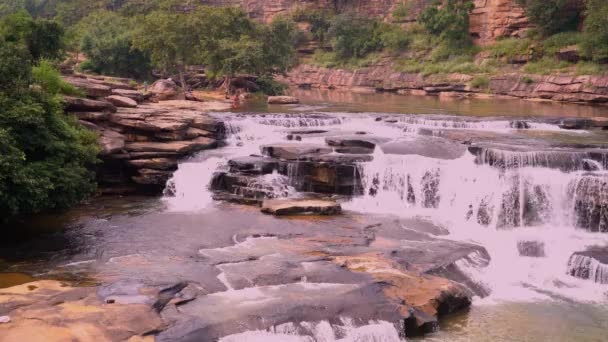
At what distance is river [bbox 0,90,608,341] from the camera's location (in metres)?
9.96

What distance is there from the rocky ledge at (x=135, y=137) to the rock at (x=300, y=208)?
421 cm

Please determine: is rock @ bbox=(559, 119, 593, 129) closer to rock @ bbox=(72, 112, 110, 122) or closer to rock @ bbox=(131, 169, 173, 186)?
rock @ bbox=(131, 169, 173, 186)

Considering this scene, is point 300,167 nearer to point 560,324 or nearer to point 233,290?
point 233,290

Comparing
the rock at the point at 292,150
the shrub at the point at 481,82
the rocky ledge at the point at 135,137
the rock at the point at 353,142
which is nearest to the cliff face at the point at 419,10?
the shrub at the point at 481,82

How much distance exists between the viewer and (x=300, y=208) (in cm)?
1574

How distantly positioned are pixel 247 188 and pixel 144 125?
4.28m

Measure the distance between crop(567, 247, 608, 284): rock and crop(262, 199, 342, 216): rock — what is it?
5.81 m

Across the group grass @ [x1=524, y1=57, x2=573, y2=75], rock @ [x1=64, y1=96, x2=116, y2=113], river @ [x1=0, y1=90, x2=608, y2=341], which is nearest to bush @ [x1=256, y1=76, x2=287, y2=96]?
grass @ [x1=524, y1=57, x2=573, y2=75]

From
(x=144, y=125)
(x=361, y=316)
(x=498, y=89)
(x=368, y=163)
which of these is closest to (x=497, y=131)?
(x=368, y=163)

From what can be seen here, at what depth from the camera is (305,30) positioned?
63125 millimetres

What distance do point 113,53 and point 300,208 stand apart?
32456 millimetres

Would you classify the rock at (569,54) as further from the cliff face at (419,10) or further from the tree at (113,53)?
the tree at (113,53)

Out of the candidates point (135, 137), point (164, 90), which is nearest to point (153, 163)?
point (135, 137)

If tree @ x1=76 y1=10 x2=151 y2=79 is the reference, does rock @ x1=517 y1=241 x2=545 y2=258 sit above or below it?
below
